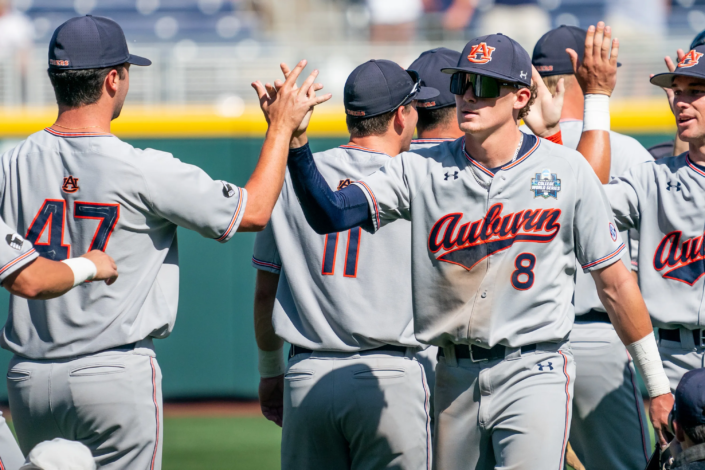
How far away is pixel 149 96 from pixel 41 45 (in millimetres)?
1559

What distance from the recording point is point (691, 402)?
240 centimetres

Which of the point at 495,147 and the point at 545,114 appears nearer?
the point at 495,147

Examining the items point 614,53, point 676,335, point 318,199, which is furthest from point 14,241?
point 676,335

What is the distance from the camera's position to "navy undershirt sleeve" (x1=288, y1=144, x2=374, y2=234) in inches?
114

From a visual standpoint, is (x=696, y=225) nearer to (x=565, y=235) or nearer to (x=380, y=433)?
(x=565, y=235)

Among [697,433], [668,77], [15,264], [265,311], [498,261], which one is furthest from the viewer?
[265,311]

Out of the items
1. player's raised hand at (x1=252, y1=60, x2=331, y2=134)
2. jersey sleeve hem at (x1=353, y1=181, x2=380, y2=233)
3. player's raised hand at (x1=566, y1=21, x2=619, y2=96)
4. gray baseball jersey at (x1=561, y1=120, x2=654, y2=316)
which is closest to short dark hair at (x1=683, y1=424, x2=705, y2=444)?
jersey sleeve hem at (x1=353, y1=181, x2=380, y2=233)

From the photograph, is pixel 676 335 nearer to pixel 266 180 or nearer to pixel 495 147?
pixel 495 147

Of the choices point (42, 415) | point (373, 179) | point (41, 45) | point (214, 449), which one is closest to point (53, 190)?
point (42, 415)

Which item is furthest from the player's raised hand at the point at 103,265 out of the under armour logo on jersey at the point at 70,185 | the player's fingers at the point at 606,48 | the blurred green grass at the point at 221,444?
the blurred green grass at the point at 221,444

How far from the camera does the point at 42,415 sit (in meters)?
2.93

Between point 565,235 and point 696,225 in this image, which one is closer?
point 565,235

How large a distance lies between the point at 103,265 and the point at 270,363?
143 cm

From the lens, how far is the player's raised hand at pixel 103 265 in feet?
8.81
